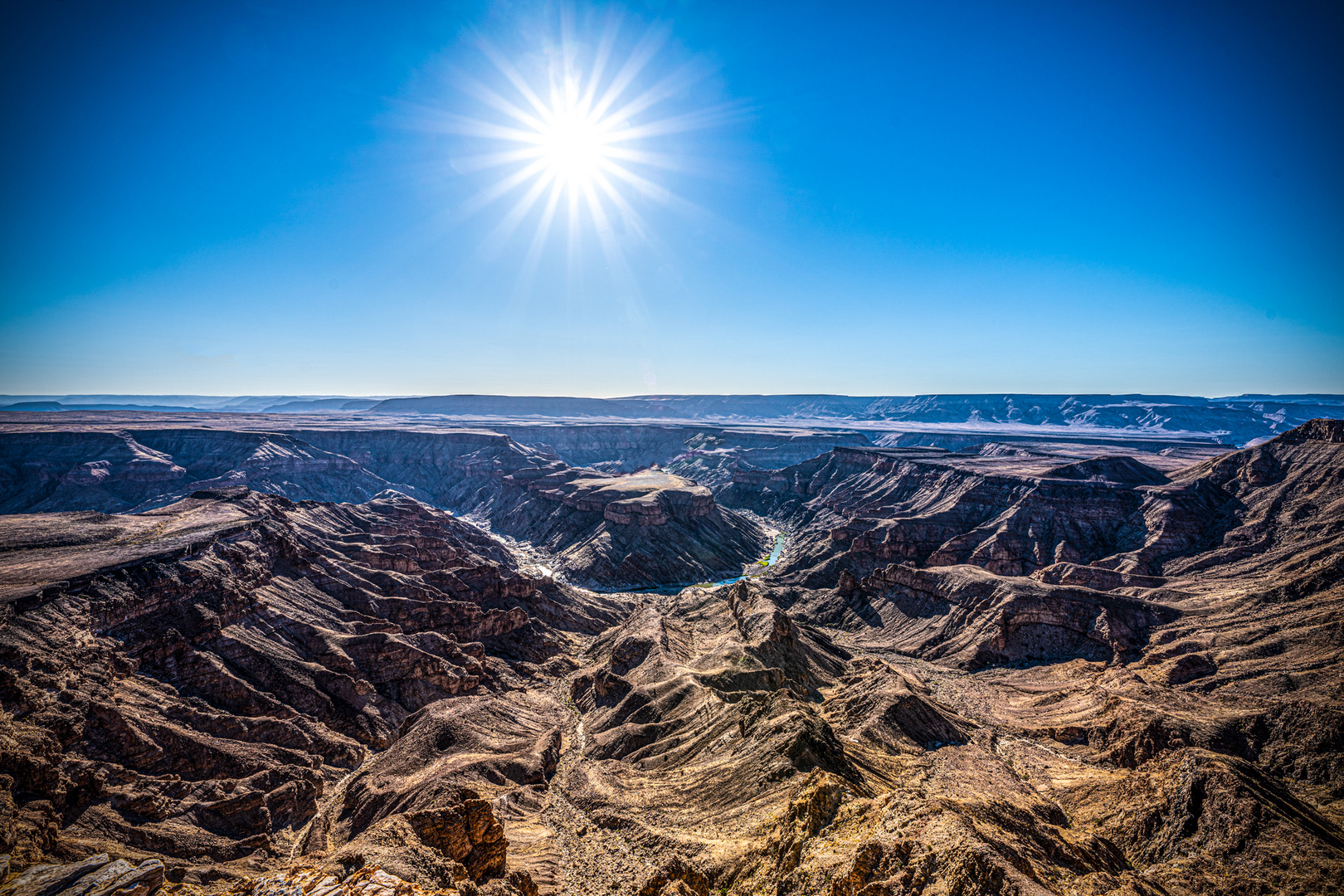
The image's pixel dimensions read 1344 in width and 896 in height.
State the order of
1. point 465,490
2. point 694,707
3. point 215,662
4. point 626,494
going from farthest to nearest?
point 465,490 < point 626,494 < point 694,707 < point 215,662

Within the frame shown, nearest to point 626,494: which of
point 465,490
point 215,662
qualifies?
point 465,490

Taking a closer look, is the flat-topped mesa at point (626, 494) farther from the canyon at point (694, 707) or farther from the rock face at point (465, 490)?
the canyon at point (694, 707)

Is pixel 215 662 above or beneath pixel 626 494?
beneath

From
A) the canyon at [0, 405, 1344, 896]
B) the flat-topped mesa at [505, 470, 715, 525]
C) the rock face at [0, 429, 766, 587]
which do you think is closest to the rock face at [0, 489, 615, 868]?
the canyon at [0, 405, 1344, 896]

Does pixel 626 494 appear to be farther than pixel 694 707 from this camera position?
Yes

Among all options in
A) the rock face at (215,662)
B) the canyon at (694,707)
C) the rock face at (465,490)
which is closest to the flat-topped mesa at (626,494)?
the rock face at (465,490)

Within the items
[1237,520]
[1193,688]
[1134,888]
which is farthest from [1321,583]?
[1134,888]

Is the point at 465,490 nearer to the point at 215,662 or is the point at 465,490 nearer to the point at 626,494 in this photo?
the point at 626,494
